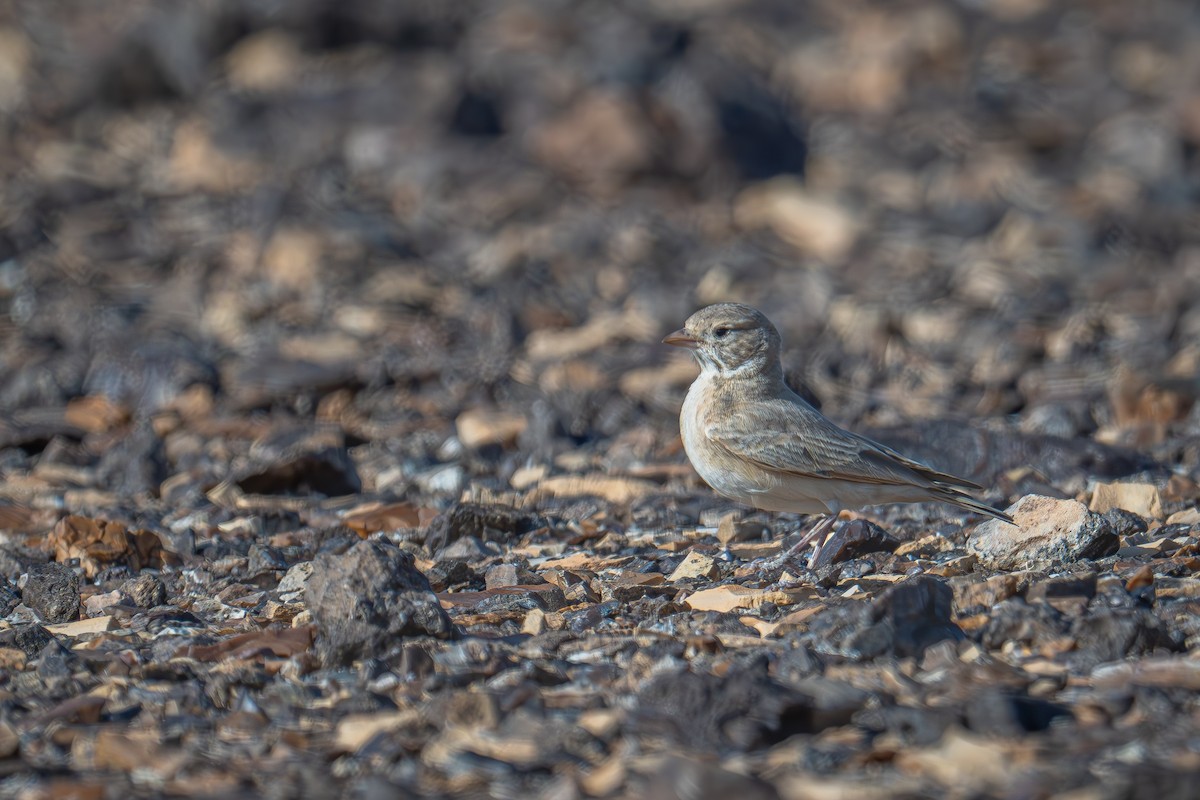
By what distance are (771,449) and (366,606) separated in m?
2.07

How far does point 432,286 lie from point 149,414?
2.64m

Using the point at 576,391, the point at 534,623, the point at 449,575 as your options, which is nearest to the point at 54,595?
the point at 449,575

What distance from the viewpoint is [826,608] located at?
5.10 m

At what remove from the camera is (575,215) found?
12992 mm

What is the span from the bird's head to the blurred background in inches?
62.8

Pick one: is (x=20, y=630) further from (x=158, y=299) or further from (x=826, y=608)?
(x=158, y=299)

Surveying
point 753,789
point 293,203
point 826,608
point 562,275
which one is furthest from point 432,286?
point 753,789

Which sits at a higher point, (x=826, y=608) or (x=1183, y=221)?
(x=1183, y=221)

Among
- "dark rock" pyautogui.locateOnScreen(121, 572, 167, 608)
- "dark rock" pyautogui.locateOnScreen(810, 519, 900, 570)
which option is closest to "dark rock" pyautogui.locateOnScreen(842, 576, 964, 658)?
"dark rock" pyautogui.locateOnScreen(810, 519, 900, 570)

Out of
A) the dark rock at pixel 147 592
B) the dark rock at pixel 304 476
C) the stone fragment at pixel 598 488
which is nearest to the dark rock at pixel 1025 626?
the stone fragment at pixel 598 488

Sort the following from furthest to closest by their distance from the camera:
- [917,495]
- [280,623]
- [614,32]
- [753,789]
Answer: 1. [614,32]
2. [917,495]
3. [280,623]
4. [753,789]

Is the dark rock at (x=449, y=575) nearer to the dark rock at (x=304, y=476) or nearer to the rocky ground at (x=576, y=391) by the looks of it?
the rocky ground at (x=576, y=391)

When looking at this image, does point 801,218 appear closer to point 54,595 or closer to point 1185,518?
point 1185,518

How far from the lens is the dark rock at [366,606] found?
4855 millimetres
